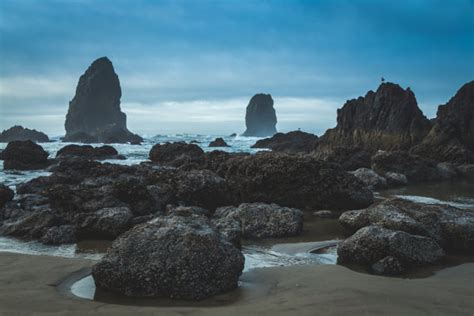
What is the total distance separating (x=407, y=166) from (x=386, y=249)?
17.7m

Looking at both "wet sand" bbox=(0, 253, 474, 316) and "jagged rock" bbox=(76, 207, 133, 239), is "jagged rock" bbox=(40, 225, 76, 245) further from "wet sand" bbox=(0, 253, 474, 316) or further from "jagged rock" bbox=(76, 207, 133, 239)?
"wet sand" bbox=(0, 253, 474, 316)

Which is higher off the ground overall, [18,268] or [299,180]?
[299,180]

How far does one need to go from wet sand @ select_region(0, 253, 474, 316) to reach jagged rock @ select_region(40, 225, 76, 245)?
206 centimetres

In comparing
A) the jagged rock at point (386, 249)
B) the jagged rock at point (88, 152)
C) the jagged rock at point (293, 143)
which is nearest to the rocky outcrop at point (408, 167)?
the jagged rock at point (386, 249)

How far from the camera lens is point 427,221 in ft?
25.9

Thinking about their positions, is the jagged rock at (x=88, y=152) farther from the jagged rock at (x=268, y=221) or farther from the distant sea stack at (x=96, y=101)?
the distant sea stack at (x=96, y=101)

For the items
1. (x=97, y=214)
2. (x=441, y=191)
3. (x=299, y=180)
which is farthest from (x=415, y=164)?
(x=97, y=214)

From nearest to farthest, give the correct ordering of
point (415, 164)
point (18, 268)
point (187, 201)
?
1. point (18, 268)
2. point (187, 201)
3. point (415, 164)

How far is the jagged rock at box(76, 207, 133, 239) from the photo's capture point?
28.1 ft

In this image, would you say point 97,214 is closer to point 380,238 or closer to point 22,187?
point 380,238

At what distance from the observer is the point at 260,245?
7938 millimetres

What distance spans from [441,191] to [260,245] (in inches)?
493

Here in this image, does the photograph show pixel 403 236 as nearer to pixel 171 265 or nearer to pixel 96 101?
pixel 171 265

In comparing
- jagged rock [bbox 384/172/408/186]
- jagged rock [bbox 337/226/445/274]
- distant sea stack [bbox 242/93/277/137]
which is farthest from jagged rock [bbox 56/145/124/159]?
distant sea stack [bbox 242/93/277/137]
